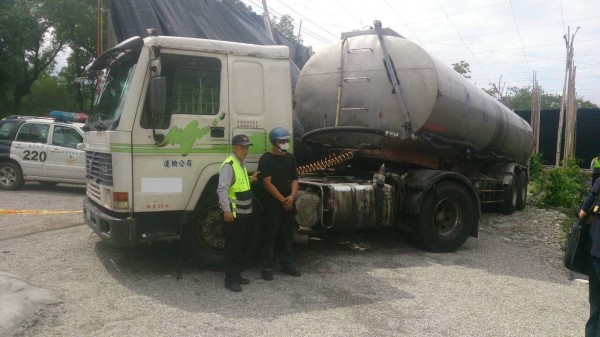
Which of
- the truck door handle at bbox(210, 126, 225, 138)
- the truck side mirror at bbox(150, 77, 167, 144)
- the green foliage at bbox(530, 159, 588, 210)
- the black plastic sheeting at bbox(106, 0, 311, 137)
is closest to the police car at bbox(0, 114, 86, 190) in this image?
the black plastic sheeting at bbox(106, 0, 311, 137)

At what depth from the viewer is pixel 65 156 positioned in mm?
12055

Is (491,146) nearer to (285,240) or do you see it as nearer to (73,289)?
(285,240)

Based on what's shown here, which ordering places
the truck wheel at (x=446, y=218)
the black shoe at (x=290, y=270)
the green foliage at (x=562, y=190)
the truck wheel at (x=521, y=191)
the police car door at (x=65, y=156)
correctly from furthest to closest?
the green foliage at (x=562, y=190), the truck wheel at (x=521, y=191), the police car door at (x=65, y=156), the truck wheel at (x=446, y=218), the black shoe at (x=290, y=270)

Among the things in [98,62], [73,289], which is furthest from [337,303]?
[98,62]

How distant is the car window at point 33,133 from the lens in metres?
12.2

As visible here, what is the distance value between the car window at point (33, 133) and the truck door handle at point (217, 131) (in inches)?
320

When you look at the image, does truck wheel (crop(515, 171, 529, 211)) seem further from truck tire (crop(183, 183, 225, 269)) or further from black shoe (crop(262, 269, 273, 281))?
truck tire (crop(183, 183, 225, 269))

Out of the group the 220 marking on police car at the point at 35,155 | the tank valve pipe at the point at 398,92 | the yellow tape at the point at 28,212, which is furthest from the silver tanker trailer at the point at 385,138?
the 220 marking on police car at the point at 35,155

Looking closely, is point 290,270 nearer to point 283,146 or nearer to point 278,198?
point 278,198

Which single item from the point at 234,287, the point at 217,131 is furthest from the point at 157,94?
the point at 234,287

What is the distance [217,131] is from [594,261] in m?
3.89

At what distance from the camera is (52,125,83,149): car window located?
12125mm

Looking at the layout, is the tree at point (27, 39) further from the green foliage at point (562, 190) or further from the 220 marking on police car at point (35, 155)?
the green foliage at point (562, 190)

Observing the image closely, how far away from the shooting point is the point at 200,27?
10.7 m
